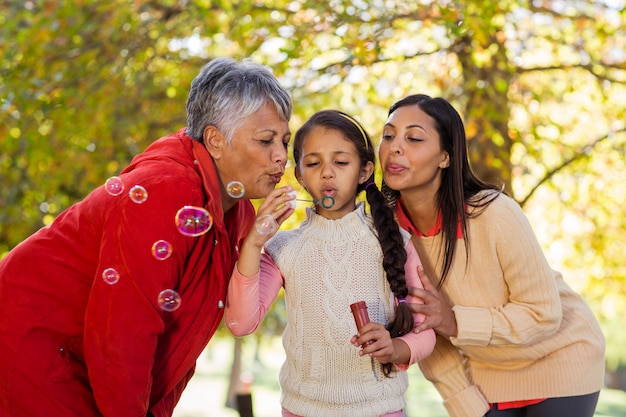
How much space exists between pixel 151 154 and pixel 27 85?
4.10m

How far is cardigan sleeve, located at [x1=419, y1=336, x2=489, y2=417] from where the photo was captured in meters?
2.93

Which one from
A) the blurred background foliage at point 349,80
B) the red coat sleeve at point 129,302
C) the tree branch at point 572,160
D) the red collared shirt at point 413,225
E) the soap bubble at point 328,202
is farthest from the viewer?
the tree branch at point 572,160

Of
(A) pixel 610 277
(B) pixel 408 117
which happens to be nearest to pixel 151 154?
(B) pixel 408 117

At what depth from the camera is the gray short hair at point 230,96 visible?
2486 mm

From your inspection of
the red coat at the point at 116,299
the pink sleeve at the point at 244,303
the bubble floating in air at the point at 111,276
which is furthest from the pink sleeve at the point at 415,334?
the bubble floating in air at the point at 111,276

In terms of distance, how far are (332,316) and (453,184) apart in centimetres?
73

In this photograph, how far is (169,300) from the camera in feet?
7.50

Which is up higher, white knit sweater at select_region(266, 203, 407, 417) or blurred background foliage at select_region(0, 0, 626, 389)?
blurred background foliage at select_region(0, 0, 626, 389)

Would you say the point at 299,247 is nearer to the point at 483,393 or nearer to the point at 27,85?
the point at 483,393

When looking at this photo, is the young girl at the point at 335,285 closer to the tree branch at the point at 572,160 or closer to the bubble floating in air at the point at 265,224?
the bubble floating in air at the point at 265,224

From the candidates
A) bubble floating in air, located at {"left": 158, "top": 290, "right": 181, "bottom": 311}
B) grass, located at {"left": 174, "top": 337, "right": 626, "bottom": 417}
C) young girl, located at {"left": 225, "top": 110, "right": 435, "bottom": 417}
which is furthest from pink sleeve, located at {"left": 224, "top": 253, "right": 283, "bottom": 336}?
grass, located at {"left": 174, "top": 337, "right": 626, "bottom": 417}

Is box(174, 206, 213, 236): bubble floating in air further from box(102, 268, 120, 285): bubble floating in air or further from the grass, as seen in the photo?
the grass

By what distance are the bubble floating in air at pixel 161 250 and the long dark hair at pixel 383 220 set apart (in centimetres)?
73

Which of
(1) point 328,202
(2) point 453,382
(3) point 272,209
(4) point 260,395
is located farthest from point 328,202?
(4) point 260,395
